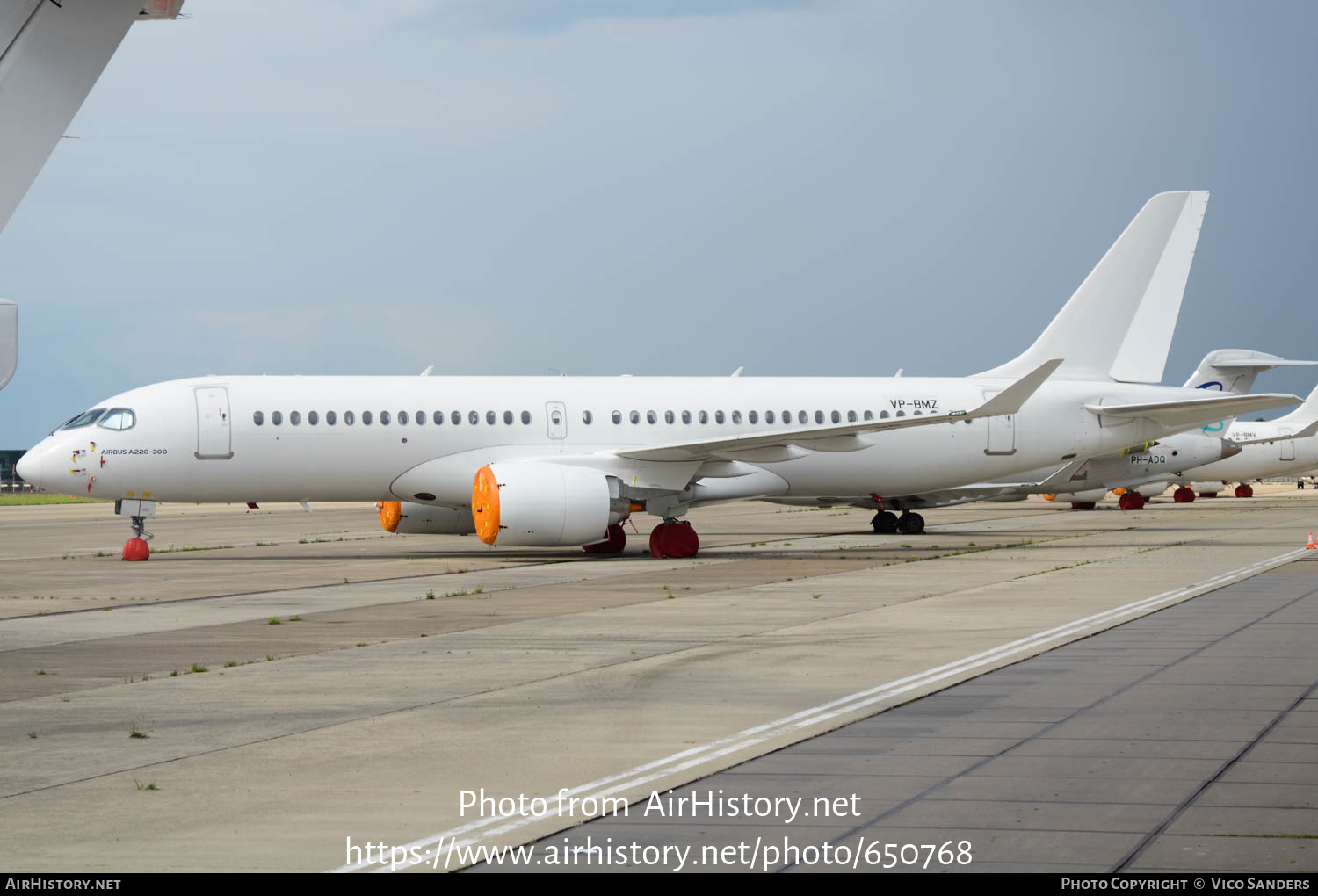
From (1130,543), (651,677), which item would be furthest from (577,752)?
(1130,543)

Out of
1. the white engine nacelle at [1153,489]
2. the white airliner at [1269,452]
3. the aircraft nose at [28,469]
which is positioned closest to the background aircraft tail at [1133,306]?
the aircraft nose at [28,469]

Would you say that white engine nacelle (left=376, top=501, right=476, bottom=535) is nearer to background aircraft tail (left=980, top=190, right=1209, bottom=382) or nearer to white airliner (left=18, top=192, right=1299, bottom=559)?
white airliner (left=18, top=192, right=1299, bottom=559)

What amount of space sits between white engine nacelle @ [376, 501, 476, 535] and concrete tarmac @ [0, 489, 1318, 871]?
116 centimetres

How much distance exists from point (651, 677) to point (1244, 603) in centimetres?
936

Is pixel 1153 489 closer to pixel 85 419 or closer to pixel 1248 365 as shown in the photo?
pixel 1248 365

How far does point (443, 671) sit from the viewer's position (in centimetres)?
1287

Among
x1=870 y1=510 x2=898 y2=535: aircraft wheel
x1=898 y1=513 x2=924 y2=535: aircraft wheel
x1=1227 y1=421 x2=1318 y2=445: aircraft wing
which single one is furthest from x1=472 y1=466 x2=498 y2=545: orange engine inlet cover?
x1=1227 y1=421 x2=1318 y2=445: aircraft wing

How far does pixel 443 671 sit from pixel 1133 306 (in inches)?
1036

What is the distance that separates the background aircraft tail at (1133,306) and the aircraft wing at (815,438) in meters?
7.58

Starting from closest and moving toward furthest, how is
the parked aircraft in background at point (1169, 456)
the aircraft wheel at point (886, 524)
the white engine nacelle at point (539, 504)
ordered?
the white engine nacelle at point (539, 504), the aircraft wheel at point (886, 524), the parked aircraft in background at point (1169, 456)

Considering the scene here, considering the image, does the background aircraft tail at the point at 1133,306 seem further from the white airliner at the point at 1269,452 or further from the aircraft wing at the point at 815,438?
the white airliner at the point at 1269,452

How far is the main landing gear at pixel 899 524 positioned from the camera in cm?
3838

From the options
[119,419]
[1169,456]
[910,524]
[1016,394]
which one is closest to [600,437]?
[1016,394]
